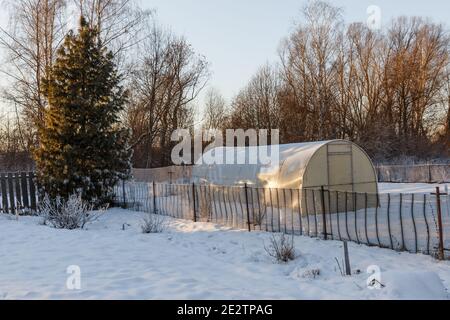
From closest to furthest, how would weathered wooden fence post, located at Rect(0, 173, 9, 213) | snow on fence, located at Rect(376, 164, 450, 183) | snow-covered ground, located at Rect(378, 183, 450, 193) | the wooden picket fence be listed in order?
weathered wooden fence post, located at Rect(0, 173, 9, 213)
the wooden picket fence
snow-covered ground, located at Rect(378, 183, 450, 193)
snow on fence, located at Rect(376, 164, 450, 183)

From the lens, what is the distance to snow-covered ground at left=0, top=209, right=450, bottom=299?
15.7 ft

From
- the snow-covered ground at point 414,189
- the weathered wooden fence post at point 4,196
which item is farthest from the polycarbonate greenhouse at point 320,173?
the weathered wooden fence post at point 4,196

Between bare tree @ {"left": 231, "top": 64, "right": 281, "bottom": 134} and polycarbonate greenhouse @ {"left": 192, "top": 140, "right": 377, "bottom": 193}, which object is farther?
bare tree @ {"left": 231, "top": 64, "right": 281, "bottom": 134}

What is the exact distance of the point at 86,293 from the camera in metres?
4.67

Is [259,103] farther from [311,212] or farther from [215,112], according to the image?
[311,212]

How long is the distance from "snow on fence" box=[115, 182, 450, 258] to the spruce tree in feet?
5.08

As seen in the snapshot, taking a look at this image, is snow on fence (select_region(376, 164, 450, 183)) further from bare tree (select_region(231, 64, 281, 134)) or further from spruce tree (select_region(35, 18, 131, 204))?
spruce tree (select_region(35, 18, 131, 204))

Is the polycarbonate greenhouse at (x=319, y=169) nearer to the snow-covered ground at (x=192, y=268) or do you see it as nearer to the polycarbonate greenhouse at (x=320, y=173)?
the polycarbonate greenhouse at (x=320, y=173)

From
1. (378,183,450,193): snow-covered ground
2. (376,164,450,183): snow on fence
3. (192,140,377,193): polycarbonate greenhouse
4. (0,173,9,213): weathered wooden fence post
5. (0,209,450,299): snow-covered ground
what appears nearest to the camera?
(0,209,450,299): snow-covered ground

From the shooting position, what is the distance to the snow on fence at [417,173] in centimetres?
2341

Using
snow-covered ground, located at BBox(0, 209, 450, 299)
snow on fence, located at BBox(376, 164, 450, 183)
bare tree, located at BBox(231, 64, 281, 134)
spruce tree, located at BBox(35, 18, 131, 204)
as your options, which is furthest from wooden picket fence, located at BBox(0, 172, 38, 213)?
bare tree, located at BBox(231, 64, 281, 134)

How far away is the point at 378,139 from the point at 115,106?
82.2 feet

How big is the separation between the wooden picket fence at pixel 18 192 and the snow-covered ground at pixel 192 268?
440cm

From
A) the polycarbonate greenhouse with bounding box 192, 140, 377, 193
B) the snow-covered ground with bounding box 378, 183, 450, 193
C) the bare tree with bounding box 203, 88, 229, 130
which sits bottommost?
the snow-covered ground with bounding box 378, 183, 450, 193
